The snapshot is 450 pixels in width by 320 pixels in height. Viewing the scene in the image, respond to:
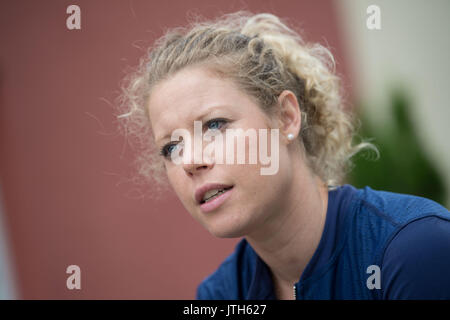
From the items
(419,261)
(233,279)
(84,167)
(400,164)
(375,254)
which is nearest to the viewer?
(419,261)

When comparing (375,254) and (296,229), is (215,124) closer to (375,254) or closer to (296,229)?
(296,229)

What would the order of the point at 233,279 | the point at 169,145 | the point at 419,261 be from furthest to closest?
the point at 233,279 < the point at 169,145 < the point at 419,261

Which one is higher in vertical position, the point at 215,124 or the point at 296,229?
the point at 215,124

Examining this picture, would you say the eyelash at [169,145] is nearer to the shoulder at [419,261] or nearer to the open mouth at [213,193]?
the open mouth at [213,193]

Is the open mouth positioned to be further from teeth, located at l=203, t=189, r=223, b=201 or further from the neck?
the neck

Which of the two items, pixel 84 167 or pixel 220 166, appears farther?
pixel 84 167

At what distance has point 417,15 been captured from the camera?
5.17m

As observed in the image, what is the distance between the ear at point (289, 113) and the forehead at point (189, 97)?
0.21 m

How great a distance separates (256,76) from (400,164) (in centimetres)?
280

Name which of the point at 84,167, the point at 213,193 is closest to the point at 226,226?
the point at 213,193

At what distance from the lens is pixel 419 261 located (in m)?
1.59

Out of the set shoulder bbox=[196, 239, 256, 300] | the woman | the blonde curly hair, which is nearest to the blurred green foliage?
the blonde curly hair

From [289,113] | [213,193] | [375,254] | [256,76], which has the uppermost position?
[256,76]

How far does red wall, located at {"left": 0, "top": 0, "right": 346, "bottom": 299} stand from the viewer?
4.64 metres
